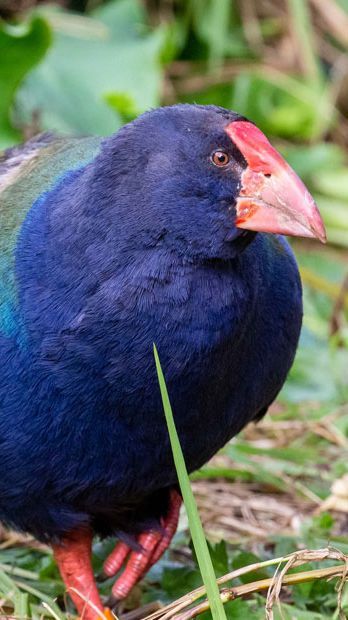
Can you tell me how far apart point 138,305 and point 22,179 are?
64 centimetres

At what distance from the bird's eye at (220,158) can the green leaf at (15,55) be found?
6.65 feet

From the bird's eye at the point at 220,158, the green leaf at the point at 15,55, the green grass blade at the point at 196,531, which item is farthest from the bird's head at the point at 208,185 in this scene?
the green leaf at the point at 15,55

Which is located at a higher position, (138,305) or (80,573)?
(138,305)

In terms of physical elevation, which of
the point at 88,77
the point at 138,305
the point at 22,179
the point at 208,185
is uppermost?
the point at 88,77

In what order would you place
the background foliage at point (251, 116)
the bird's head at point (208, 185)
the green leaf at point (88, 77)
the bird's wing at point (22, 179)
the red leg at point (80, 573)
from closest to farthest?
the bird's head at point (208, 185), the bird's wing at point (22, 179), the red leg at point (80, 573), the background foliage at point (251, 116), the green leaf at point (88, 77)

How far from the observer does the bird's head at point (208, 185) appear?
2.13 metres

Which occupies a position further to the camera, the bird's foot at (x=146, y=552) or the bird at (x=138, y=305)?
the bird's foot at (x=146, y=552)

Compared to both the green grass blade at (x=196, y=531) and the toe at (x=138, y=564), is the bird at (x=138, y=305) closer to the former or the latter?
the green grass blade at (x=196, y=531)

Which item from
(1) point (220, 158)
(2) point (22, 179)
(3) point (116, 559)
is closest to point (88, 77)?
(2) point (22, 179)

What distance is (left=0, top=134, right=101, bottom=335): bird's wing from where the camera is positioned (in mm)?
2311

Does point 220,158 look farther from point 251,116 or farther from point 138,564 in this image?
point 251,116

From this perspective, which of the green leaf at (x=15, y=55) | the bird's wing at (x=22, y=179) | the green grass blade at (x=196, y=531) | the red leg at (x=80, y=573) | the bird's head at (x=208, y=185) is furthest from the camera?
the green leaf at (x=15, y=55)

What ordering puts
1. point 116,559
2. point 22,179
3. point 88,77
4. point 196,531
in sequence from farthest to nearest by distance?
point 88,77 < point 116,559 < point 22,179 < point 196,531

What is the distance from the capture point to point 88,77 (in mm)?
4918
